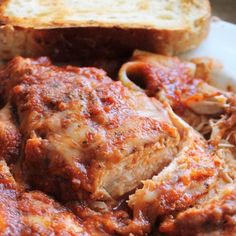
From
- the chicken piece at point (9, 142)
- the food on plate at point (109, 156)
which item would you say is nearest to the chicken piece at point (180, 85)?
the food on plate at point (109, 156)

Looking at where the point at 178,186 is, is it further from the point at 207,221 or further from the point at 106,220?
the point at 106,220

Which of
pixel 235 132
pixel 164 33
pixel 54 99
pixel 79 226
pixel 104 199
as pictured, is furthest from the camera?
pixel 164 33

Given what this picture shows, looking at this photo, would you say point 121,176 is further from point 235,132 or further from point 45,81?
point 235,132

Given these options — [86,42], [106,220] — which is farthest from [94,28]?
[106,220]

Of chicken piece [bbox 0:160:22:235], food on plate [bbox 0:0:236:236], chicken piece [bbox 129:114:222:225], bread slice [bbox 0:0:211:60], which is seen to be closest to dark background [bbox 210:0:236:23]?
bread slice [bbox 0:0:211:60]


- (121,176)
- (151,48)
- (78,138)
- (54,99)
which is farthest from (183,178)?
(151,48)

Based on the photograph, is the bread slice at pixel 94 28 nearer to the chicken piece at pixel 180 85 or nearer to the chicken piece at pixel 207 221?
the chicken piece at pixel 180 85
